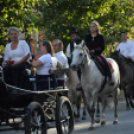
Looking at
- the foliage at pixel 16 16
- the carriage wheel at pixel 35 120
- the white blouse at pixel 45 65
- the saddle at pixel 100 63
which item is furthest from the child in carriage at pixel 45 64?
the foliage at pixel 16 16

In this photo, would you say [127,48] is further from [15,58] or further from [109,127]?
[15,58]

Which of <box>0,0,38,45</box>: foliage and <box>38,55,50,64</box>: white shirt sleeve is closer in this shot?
<box>38,55,50,64</box>: white shirt sleeve

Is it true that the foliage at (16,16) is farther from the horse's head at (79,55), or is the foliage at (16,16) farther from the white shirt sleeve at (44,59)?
the white shirt sleeve at (44,59)

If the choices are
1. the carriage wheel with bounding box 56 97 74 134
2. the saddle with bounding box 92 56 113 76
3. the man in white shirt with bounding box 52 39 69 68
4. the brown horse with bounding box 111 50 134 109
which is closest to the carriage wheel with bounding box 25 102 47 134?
the carriage wheel with bounding box 56 97 74 134

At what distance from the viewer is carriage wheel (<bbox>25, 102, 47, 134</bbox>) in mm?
6201

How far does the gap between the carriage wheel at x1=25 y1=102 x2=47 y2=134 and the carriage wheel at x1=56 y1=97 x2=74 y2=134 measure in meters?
0.37

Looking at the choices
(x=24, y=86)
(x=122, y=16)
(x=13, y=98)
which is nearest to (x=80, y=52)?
(x=24, y=86)

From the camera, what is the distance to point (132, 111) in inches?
519

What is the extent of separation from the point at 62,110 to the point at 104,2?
A: 11.3 meters

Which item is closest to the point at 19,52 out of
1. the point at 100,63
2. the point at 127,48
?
the point at 100,63

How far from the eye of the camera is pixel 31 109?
6348 mm

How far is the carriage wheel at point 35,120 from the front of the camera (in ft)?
20.3

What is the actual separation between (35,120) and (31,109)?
35 cm

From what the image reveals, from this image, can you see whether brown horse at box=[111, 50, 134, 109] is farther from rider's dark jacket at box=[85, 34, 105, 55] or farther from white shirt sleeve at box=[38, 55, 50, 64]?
white shirt sleeve at box=[38, 55, 50, 64]
